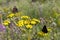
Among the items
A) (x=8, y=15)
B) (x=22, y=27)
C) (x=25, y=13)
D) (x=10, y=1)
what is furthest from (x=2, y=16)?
(x=10, y=1)

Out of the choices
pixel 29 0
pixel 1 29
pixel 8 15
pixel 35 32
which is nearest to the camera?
pixel 1 29

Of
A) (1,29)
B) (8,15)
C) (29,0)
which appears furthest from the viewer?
(29,0)

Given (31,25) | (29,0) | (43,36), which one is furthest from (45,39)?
(29,0)

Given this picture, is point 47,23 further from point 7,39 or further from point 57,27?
point 7,39

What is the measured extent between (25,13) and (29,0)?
1.32 meters

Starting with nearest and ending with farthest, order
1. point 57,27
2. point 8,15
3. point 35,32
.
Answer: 1. point 35,32
2. point 57,27
3. point 8,15

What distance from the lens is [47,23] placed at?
15.7 feet

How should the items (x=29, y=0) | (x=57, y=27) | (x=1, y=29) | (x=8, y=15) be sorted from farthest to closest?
(x=29, y=0) → (x=8, y=15) → (x=57, y=27) → (x=1, y=29)

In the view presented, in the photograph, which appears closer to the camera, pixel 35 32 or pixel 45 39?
pixel 45 39

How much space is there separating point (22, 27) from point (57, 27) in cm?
75

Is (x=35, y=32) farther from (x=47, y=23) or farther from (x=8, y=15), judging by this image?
(x=8, y=15)

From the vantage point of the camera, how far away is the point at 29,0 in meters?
6.50

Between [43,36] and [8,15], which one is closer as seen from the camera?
[43,36]

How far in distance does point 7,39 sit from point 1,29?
0.20 m
